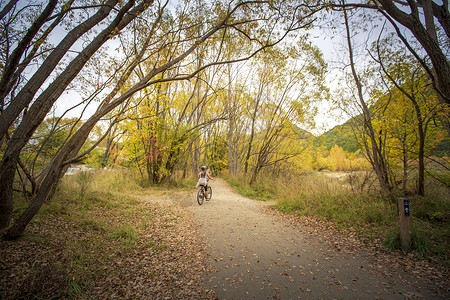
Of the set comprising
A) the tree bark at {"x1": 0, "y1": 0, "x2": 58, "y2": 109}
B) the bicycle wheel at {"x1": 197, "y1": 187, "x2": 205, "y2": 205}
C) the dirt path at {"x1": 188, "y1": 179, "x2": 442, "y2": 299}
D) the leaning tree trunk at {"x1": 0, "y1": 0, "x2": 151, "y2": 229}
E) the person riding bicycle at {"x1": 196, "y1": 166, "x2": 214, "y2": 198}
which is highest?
the tree bark at {"x1": 0, "y1": 0, "x2": 58, "y2": 109}

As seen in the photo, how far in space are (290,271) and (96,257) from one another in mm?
3404

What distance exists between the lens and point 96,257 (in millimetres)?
3279

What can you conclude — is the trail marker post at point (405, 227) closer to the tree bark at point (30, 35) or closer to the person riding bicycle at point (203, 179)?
the person riding bicycle at point (203, 179)

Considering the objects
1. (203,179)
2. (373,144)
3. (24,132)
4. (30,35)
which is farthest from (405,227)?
(30,35)

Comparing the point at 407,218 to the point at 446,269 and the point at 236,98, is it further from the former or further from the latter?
the point at 236,98

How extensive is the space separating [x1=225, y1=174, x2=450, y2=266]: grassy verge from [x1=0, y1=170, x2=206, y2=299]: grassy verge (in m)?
4.26

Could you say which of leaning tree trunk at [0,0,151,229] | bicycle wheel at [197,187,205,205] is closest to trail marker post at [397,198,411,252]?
leaning tree trunk at [0,0,151,229]

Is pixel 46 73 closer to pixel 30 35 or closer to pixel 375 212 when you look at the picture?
pixel 30 35

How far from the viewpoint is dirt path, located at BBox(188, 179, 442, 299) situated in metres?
2.64

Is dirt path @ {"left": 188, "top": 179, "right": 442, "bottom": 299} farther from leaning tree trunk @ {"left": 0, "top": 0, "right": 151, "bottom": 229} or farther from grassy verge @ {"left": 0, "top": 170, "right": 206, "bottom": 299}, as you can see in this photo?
leaning tree trunk @ {"left": 0, "top": 0, "right": 151, "bottom": 229}

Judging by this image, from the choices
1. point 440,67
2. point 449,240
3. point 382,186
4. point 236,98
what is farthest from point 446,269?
point 236,98

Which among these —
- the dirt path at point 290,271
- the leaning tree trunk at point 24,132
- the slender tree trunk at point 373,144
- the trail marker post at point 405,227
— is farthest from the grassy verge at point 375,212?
the leaning tree trunk at point 24,132

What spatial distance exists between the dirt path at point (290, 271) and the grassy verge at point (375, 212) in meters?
1.15

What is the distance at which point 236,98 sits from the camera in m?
16.2
